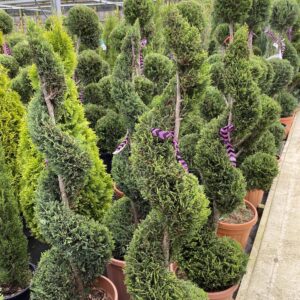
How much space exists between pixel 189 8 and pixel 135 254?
4.26ft

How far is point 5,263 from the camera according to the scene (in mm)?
2119

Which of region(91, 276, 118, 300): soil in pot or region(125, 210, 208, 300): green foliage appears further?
region(91, 276, 118, 300): soil in pot

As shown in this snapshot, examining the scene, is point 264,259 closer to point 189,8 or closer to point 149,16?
point 189,8

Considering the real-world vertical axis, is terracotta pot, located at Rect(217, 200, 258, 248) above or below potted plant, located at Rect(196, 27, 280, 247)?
below

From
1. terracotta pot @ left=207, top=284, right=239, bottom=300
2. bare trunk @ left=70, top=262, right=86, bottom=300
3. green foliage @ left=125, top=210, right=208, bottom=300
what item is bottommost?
terracotta pot @ left=207, top=284, right=239, bottom=300

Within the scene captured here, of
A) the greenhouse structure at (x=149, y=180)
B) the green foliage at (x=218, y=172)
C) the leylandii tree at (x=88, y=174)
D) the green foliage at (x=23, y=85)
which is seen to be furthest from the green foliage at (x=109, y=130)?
the green foliage at (x=218, y=172)

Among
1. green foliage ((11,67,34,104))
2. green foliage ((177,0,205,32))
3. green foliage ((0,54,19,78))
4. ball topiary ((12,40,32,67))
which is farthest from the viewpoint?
ball topiary ((12,40,32,67))

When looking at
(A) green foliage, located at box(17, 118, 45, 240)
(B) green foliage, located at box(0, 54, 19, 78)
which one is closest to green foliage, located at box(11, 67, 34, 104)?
(B) green foliage, located at box(0, 54, 19, 78)

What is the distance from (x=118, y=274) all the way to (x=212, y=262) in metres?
0.64

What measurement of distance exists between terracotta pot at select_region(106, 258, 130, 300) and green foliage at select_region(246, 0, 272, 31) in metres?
2.61

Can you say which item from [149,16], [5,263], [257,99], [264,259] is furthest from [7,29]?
[264,259]

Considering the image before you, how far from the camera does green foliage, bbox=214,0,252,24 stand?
2.91m

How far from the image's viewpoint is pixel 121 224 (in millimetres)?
2344

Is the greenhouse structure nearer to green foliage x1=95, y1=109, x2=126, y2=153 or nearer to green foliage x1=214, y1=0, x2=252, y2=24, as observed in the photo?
green foliage x1=214, y1=0, x2=252, y2=24
